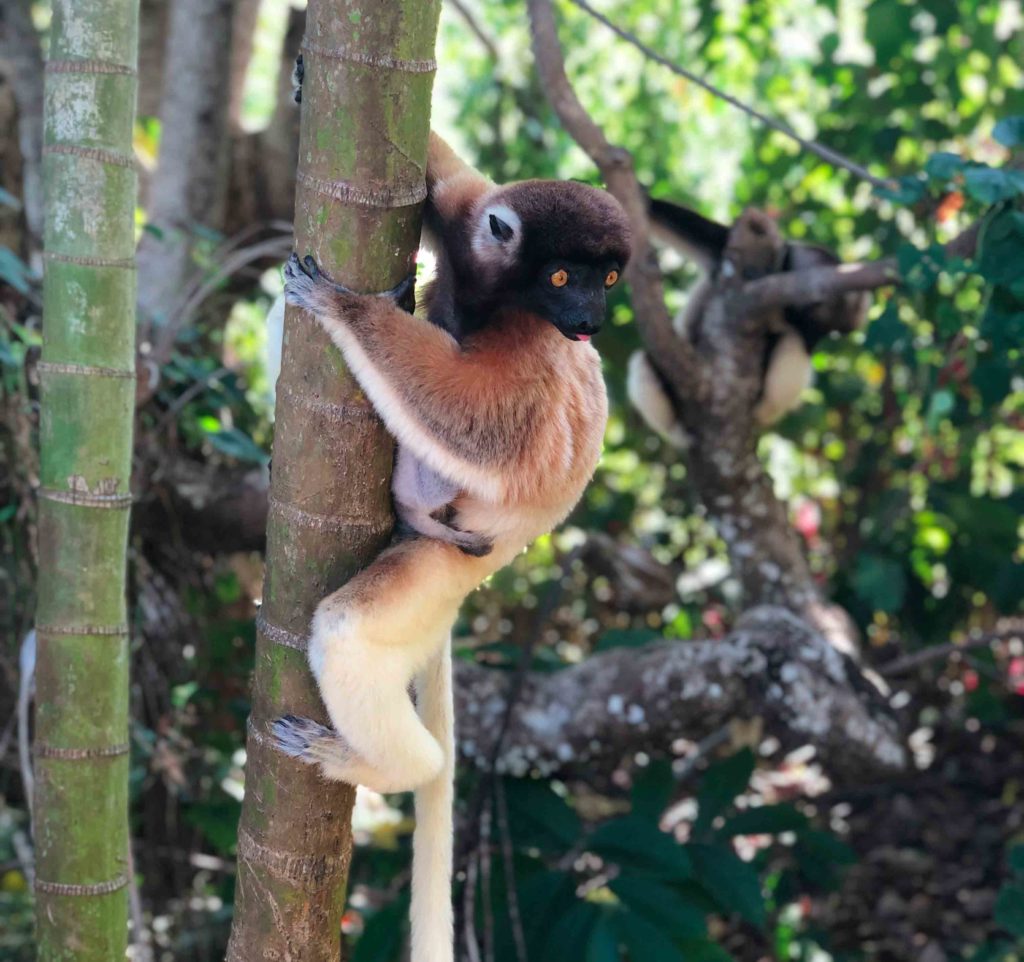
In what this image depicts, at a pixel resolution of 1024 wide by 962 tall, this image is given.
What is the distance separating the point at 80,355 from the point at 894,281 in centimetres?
257

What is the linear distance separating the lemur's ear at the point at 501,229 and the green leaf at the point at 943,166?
4.46 ft

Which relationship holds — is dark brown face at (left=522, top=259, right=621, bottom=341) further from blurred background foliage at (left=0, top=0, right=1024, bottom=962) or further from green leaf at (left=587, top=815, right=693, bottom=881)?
green leaf at (left=587, top=815, right=693, bottom=881)

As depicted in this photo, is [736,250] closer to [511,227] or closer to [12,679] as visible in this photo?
[511,227]

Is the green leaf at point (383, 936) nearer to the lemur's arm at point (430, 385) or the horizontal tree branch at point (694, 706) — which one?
the horizontal tree branch at point (694, 706)

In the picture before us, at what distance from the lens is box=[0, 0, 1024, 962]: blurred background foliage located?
360cm

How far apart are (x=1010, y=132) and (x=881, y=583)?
2089 millimetres

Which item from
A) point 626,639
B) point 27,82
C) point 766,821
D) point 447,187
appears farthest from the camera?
point 27,82

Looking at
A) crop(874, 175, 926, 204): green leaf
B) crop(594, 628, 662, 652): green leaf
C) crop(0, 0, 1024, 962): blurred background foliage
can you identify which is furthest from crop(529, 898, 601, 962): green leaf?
crop(874, 175, 926, 204): green leaf

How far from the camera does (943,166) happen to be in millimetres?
3080

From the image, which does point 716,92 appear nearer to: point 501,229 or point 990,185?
point 990,185

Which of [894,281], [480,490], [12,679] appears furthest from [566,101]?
[12,679]

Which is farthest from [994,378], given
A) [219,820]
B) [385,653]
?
[219,820]

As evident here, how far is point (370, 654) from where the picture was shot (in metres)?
2.13

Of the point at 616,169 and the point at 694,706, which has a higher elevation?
the point at 616,169
